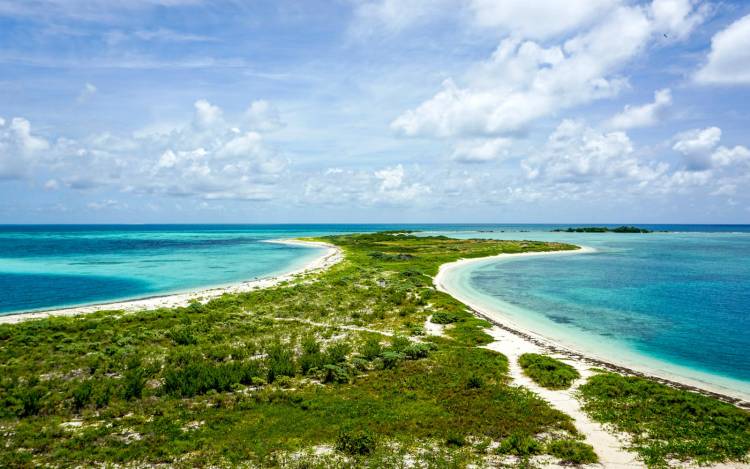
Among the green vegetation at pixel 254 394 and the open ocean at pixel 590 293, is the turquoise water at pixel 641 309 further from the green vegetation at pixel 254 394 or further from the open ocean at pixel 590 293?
the green vegetation at pixel 254 394

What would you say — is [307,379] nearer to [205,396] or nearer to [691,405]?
[205,396]

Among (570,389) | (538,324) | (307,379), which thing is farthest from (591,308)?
(307,379)

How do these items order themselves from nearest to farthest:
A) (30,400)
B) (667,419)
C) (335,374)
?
1. (667,419)
2. (30,400)
3. (335,374)

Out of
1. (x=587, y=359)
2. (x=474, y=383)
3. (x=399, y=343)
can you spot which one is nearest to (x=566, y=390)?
(x=474, y=383)

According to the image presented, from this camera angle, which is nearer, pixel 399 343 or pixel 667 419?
pixel 667 419

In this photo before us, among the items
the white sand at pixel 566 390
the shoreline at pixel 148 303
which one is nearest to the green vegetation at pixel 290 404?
the white sand at pixel 566 390

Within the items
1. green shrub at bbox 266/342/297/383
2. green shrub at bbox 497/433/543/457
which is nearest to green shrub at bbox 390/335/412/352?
green shrub at bbox 266/342/297/383

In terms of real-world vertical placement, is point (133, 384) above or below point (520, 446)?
below

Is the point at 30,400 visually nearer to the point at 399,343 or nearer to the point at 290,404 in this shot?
the point at 290,404
